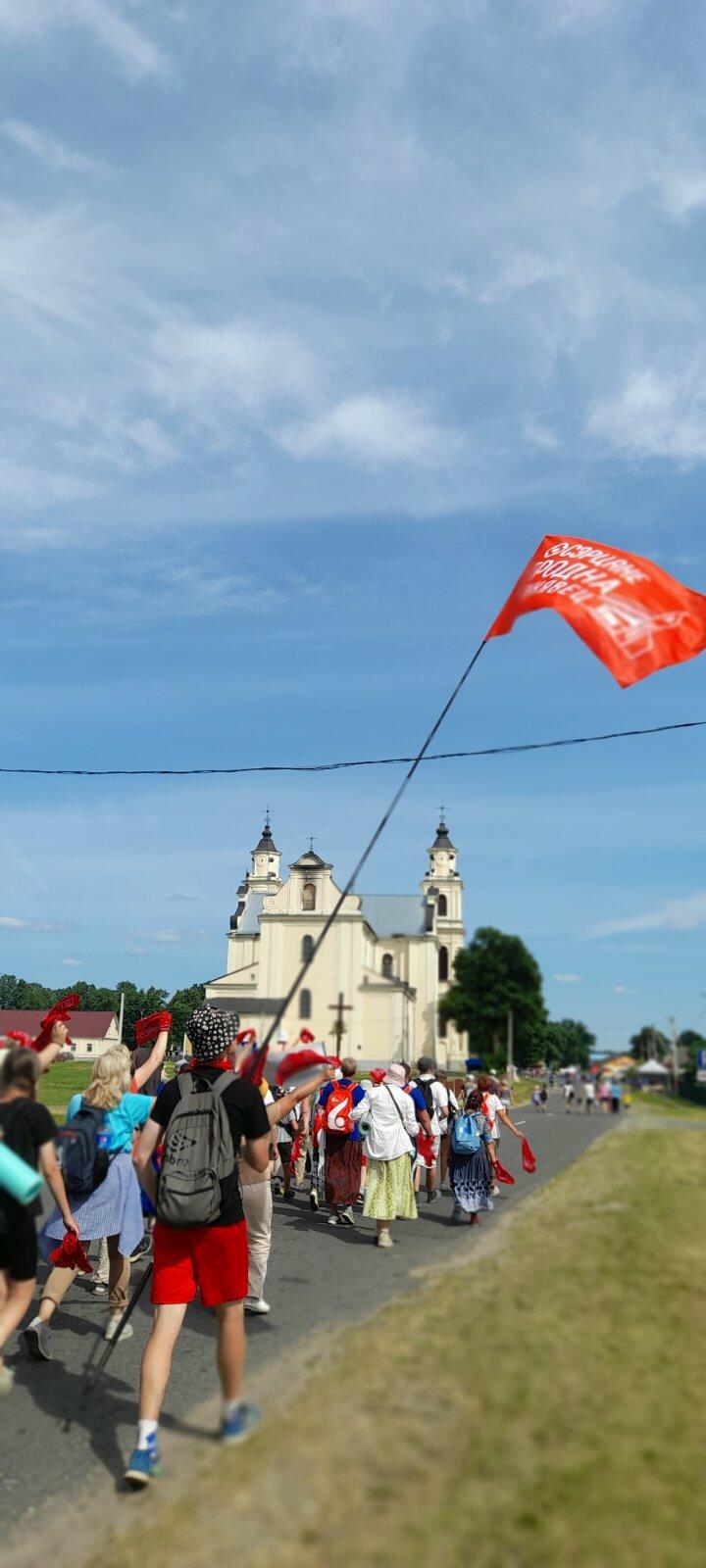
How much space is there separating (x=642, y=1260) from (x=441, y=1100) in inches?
431

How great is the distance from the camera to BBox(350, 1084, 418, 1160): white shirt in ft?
35.1

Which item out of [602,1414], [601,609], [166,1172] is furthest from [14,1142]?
[601,609]

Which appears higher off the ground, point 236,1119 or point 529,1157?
point 236,1119

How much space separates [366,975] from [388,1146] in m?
5.96

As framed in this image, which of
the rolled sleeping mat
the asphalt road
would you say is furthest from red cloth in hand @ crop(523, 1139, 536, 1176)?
the rolled sleeping mat

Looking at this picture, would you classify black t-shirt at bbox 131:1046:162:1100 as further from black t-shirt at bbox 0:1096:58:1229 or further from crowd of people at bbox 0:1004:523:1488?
black t-shirt at bbox 0:1096:58:1229

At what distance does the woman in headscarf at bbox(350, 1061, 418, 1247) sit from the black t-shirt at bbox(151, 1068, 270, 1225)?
6277mm

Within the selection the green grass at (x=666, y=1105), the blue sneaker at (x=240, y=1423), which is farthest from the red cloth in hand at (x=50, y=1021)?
the green grass at (x=666, y=1105)

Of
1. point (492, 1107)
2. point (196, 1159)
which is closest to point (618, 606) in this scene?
point (196, 1159)

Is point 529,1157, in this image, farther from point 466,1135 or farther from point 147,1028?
point 147,1028

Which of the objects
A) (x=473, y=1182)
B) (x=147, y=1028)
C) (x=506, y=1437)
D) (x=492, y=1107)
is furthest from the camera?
(x=492, y=1107)

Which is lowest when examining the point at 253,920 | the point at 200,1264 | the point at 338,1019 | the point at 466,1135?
the point at 200,1264

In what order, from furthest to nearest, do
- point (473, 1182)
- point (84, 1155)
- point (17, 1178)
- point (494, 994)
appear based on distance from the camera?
point (473, 1182) → point (84, 1155) → point (494, 994) → point (17, 1178)

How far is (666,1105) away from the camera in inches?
188
